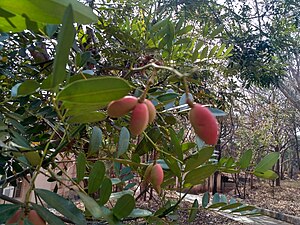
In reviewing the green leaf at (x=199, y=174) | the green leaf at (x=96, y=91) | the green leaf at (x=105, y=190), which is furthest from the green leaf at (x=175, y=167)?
the green leaf at (x=96, y=91)

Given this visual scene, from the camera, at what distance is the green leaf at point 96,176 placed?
32 cm

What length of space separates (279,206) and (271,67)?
14.6 ft

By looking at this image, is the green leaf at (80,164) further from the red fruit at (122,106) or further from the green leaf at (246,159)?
the green leaf at (246,159)

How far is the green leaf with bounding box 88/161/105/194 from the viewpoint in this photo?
1.03ft

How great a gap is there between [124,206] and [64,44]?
172mm

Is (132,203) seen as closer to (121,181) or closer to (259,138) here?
(121,181)

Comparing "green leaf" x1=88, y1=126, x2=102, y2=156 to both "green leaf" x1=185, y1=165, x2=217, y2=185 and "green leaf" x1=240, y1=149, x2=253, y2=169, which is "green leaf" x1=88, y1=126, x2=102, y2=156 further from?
"green leaf" x1=240, y1=149, x2=253, y2=169

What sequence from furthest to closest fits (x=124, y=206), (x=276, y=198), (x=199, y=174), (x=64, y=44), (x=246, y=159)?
1. (x=276, y=198)
2. (x=246, y=159)
3. (x=199, y=174)
4. (x=124, y=206)
5. (x=64, y=44)

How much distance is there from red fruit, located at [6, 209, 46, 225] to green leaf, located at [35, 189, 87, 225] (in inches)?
0.6

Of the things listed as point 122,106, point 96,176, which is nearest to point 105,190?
point 96,176

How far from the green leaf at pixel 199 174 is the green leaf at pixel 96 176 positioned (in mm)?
130

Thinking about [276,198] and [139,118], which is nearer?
[139,118]

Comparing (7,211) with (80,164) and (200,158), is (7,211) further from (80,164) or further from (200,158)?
(200,158)

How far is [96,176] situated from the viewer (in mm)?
320
